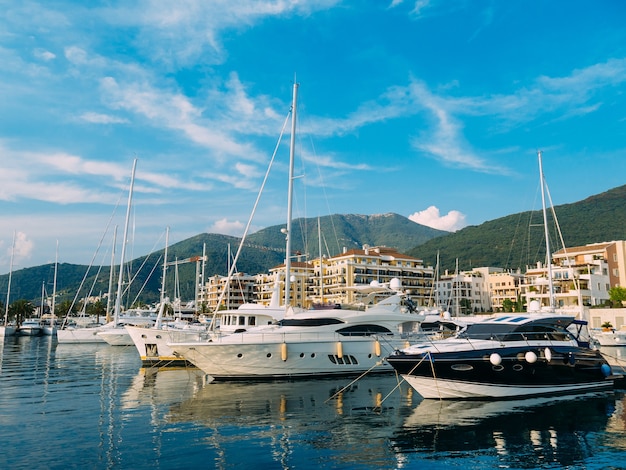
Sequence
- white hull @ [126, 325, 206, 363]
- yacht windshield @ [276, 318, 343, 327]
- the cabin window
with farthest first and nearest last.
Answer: white hull @ [126, 325, 206, 363] < the cabin window < yacht windshield @ [276, 318, 343, 327]

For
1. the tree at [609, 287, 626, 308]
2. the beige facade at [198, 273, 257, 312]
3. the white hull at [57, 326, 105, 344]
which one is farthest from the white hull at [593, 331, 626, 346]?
the beige facade at [198, 273, 257, 312]

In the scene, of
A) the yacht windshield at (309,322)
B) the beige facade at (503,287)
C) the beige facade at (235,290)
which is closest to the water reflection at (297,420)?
the yacht windshield at (309,322)

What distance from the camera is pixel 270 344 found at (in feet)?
71.0

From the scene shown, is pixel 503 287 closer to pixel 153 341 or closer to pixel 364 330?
pixel 364 330

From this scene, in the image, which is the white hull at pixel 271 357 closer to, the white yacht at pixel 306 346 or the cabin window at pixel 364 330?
the white yacht at pixel 306 346

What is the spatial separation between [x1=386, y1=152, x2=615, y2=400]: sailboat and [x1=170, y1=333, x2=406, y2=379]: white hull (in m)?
5.32

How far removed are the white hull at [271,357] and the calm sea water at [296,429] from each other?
4.93ft

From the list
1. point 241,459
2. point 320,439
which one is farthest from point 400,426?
point 241,459

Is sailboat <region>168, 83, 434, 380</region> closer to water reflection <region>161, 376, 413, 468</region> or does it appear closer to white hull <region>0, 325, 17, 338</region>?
water reflection <region>161, 376, 413, 468</region>

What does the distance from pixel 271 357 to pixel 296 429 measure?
908 centimetres

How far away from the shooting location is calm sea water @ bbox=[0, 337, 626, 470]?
33.2 ft

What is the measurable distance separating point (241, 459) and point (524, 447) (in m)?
6.57

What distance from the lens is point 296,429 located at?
12.7 m

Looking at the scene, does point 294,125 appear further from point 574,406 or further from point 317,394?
point 574,406
